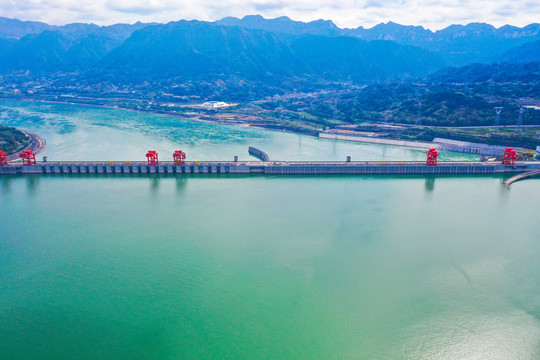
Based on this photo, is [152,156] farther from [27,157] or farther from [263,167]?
[27,157]

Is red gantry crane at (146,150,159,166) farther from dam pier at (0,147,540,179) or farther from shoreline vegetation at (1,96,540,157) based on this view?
shoreline vegetation at (1,96,540,157)

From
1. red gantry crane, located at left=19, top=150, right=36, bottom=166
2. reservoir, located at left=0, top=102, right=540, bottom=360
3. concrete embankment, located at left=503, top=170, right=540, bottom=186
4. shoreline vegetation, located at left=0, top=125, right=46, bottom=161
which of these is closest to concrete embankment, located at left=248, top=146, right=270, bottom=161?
reservoir, located at left=0, top=102, right=540, bottom=360

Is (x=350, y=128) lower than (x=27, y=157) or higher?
higher

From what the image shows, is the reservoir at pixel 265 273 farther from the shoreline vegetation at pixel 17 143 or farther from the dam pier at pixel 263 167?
the shoreline vegetation at pixel 17 143

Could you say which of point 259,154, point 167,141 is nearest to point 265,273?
point 259,154

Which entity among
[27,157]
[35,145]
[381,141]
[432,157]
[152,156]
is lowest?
[27,157]

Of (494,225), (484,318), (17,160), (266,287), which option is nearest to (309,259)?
(266,287)
